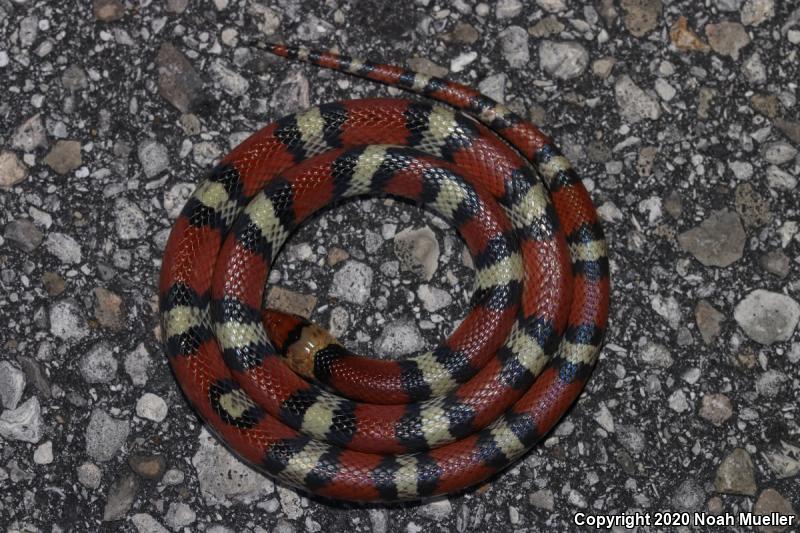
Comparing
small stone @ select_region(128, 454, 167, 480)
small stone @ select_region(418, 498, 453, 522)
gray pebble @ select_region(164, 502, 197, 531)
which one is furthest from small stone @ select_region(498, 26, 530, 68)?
gray pebble @ select_region(164, 502, 197, 531)

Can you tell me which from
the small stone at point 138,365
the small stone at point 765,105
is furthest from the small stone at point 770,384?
the small stone at point 138,365

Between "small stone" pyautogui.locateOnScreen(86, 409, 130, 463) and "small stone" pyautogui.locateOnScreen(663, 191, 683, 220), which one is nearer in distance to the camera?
"small stone" pyautogui.locateOnScreen(86, 409, 130, 463)

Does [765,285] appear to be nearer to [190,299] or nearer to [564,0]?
[564,0]

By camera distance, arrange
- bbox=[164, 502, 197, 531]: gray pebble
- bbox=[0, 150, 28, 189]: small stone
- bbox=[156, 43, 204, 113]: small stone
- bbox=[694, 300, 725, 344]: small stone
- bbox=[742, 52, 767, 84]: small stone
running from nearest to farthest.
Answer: bbox=[164, 502, 197, 531]: gray pebble → bbox=[694, 300, 725, 344]: small stone → bbox=[0, 150, 28, 189]: small stone → bbox=[156, 43, 204, 113]: small stone → bbox=[742, 52, 767, 84]: small stone

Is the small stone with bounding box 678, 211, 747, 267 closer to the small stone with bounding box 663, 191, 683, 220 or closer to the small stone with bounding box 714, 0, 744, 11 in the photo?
the small stone with bounding box 663, 191, 683, 220

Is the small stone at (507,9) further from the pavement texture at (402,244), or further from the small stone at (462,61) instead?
the small stone at (462,61)

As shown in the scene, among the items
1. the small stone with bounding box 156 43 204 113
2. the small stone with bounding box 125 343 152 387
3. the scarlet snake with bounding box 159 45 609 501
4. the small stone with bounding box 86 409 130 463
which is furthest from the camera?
the small stone with bounding box 156 43 204 113
